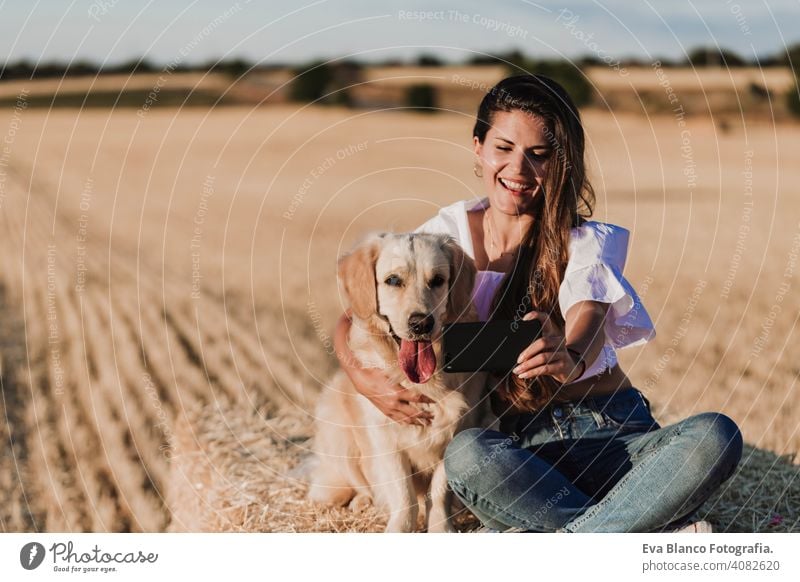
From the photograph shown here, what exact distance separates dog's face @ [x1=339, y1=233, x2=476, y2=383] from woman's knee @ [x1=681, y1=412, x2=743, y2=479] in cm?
138

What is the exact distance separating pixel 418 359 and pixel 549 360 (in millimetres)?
801

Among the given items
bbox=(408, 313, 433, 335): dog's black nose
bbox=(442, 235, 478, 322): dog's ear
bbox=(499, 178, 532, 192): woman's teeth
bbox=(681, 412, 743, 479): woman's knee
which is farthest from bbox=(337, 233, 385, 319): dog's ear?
bbox=(681, 412, 743, 479): woman's knee

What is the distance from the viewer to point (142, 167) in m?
23.2

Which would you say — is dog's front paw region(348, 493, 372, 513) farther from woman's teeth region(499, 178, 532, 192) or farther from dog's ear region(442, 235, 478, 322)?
woman's teeth region(499, 178, 532, 192)

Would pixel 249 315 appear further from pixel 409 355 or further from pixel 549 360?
pixel 549 360

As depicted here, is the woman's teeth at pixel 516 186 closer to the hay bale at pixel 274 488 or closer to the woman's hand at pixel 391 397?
the woman's hand at pixel 391 397

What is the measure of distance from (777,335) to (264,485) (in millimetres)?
6040

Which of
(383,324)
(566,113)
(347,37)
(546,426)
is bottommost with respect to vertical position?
(546,426)

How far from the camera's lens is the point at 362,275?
5.12m

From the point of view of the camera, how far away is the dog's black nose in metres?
4.98

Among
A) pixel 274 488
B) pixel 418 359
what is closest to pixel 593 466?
pixel 418 359

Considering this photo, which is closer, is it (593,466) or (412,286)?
(412,286)
